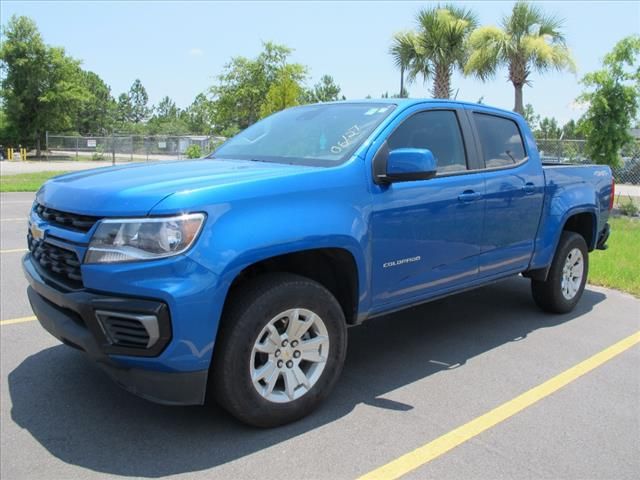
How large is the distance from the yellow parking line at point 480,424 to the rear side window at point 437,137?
1.68m

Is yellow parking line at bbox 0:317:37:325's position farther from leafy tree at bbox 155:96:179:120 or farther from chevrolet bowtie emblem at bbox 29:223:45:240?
leafy tree at bbox 155:96:179:120

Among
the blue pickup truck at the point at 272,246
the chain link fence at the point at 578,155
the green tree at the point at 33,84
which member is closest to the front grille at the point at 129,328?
the blue pickup truck at the point at 272,246

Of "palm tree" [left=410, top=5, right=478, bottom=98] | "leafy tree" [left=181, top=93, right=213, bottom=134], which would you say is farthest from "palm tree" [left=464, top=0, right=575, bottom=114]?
"leafy tree" [left=181, top=93, right=213, bottom=134]

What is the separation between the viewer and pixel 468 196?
4.34 m

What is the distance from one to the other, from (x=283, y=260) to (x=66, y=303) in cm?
122

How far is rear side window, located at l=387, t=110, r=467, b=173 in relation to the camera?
412cm

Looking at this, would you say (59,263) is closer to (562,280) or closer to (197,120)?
(562,280)

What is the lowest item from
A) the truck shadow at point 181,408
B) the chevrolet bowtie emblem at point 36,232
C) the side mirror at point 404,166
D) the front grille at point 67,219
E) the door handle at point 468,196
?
the truck shadow at point 181,408

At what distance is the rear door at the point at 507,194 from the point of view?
4.64 meters

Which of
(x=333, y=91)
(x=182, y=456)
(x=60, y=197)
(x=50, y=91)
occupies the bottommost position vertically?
(x=182, y=456)

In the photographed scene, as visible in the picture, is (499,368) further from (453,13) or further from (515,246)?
(453,13)


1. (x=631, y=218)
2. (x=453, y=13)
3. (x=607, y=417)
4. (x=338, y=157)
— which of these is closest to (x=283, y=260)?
(x=338, y=157)

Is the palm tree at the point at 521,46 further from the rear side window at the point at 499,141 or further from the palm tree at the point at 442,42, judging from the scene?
the rear side window at the point at 499,141

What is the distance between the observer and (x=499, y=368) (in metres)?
4.36
